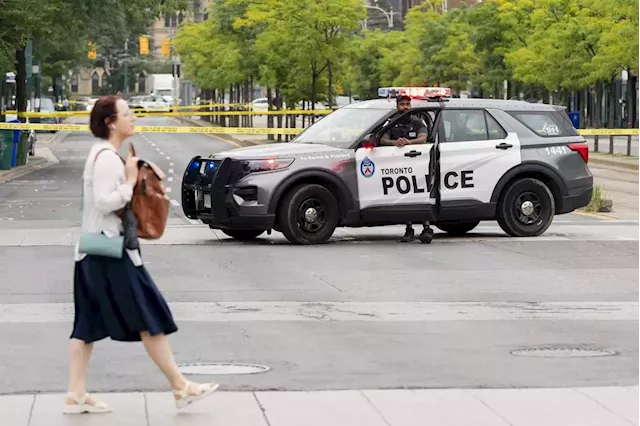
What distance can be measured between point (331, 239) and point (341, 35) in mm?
36243

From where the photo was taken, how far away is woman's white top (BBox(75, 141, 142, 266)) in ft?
26.3

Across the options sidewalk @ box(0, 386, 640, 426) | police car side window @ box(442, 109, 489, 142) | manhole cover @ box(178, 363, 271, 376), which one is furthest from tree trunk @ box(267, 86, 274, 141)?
sidewalk @ box(0, 386, 640, 426)

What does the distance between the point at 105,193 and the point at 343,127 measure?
36.4 feet

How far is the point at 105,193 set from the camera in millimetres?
8023

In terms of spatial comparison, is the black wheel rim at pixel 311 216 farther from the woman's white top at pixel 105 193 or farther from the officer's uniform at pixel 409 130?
the woman's white top at pixel 105 193

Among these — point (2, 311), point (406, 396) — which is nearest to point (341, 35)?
point (2, 311)

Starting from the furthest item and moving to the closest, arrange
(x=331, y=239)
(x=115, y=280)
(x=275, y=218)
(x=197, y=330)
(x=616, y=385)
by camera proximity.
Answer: (x=331, y=239)
(x=275, y=218)
(x=197, y=330)
(x=616, y=385)
(x=115, y=280)

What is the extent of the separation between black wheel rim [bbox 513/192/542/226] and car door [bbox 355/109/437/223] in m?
1.43

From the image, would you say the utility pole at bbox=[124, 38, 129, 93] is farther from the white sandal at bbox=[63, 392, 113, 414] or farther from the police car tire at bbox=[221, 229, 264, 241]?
the white sandal at bbox=[63, 392, 113, 414]

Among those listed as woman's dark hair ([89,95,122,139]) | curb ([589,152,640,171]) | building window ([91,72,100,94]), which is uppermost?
woman's dark hair ([89,95,122,139])

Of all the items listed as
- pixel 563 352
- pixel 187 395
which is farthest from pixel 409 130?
pixel 187 395

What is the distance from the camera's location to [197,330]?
11508 millimetres

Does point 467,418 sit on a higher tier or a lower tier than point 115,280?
lower

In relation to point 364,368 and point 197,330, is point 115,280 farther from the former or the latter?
point 197,330
